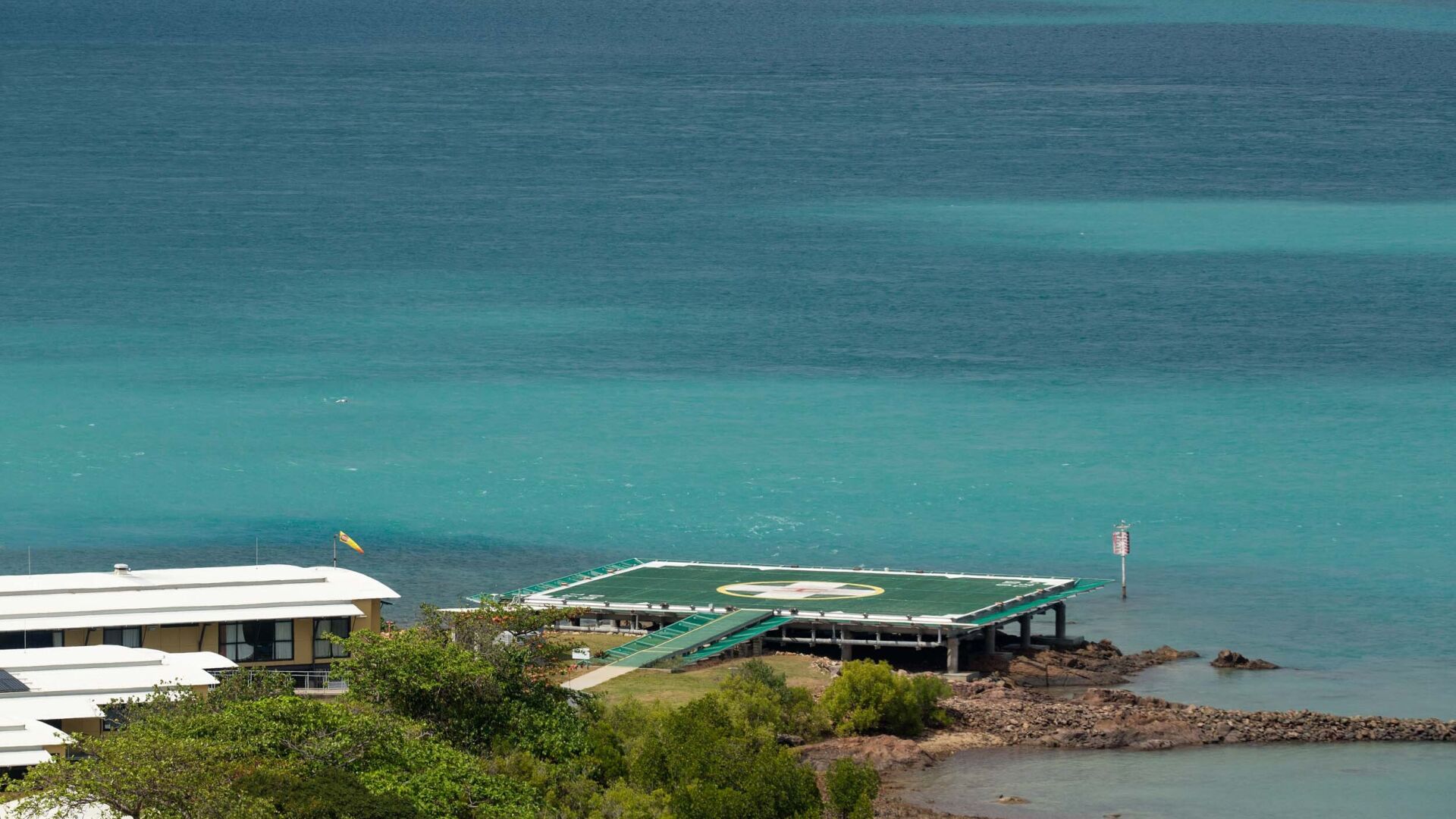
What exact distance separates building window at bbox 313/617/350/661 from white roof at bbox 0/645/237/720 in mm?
5150

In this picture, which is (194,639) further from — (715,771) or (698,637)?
(715,771)

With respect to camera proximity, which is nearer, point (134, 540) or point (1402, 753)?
point (1402, 753)

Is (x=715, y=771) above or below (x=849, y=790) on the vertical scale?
above

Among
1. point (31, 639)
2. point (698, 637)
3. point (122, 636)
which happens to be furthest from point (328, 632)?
point (698, 637)

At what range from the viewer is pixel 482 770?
5272 centimetres

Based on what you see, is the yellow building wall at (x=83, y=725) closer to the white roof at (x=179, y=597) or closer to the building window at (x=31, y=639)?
the building window at (x=31, y=639)

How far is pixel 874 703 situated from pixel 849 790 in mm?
11865

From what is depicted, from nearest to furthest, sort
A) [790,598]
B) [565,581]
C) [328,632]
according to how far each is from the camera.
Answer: [328,632]
[790,598]
[565,581]

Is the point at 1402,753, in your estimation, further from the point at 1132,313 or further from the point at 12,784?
the point at 1132,313

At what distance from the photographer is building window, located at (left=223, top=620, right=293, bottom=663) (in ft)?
221

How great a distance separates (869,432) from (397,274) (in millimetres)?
62063

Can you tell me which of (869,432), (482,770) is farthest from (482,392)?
(482,770)

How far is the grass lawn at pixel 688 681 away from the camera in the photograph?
6796 cm

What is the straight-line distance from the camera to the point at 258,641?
67625 millimetres
